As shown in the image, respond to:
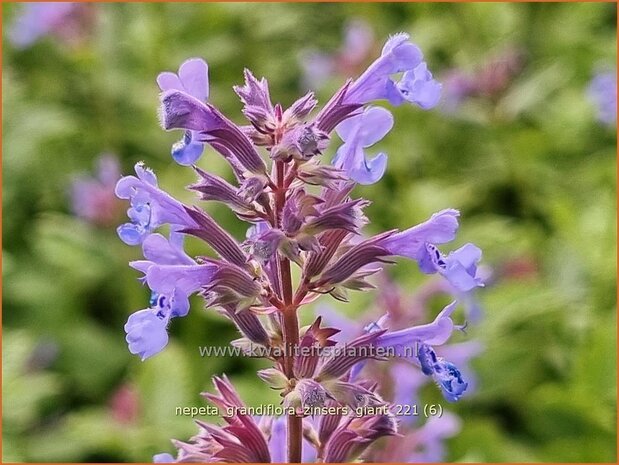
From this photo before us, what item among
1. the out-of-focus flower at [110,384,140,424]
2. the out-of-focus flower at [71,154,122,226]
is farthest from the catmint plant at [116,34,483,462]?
the out-of-focus flower at [71,154,122,226]

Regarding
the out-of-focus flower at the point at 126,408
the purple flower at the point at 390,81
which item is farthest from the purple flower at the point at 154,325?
the out-of-focus flower at the point at 126,408

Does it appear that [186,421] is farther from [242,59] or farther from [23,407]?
[242,59]

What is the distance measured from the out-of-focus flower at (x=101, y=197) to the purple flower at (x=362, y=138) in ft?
9.35

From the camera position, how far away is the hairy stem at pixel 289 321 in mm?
1568

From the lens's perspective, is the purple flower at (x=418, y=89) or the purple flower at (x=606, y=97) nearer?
the purple flower at (x=418, y=89)

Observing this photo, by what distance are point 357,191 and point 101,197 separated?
4.59 feet

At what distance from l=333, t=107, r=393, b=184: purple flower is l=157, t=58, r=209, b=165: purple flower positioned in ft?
0.96

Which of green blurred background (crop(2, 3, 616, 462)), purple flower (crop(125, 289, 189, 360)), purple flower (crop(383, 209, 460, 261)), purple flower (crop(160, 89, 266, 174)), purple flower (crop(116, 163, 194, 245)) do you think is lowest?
purple flower (crop(125, 289, 189, 360))

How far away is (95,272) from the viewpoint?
4039 millimetres

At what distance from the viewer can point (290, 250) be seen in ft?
4.88

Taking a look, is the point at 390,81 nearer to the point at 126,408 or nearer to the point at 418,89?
the point at 418,89

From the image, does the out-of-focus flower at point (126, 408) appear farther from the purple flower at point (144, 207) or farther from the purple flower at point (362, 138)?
the purple flower at point (362, 138)

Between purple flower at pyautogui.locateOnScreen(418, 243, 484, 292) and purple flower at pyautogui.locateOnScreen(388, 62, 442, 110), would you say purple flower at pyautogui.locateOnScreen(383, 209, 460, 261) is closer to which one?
purple flower at pyautogui.locateOnScreen(418, 243, 484, 292)

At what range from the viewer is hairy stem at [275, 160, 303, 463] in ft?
5.15
